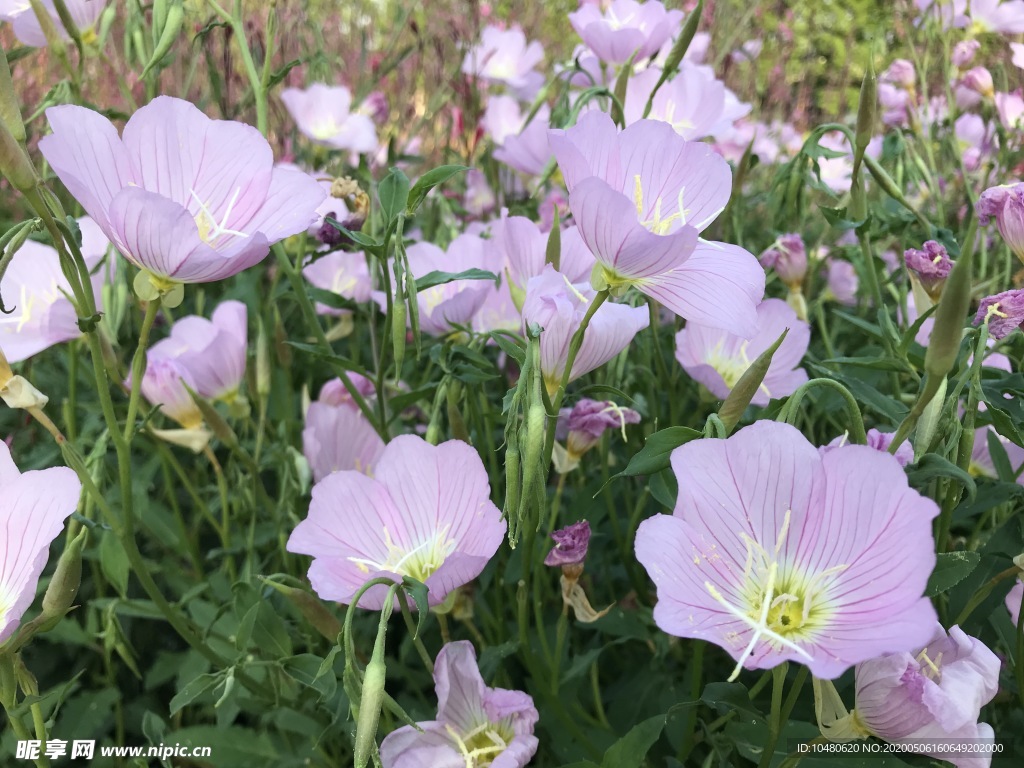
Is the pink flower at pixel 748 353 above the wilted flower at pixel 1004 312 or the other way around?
the other way around

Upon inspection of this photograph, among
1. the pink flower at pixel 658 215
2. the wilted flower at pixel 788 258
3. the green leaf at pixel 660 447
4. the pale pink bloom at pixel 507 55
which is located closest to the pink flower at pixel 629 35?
the wilted flower at pixel 788 258

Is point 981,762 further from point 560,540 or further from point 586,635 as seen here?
point 586,635

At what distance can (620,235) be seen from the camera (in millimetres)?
598

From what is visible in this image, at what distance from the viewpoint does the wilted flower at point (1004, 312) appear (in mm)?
668

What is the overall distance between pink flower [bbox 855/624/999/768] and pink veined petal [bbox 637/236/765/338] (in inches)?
10.3

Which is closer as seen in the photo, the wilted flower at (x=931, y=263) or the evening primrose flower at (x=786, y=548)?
the evening primrose flower at (x=786, y=548)

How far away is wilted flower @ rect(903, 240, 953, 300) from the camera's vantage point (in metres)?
0.79


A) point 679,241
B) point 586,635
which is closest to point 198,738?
point 586,635

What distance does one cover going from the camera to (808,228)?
6.06 ft

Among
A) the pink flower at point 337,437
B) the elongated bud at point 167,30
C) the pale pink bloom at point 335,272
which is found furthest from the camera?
the pale pink bloom at point 335,272

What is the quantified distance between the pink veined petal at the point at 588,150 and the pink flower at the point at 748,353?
0.28 meters

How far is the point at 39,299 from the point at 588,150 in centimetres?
76

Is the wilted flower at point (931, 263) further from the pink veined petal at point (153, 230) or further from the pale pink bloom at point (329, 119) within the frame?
the pale pink bloom at point (329, 119)

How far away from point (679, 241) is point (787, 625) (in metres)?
0.29
